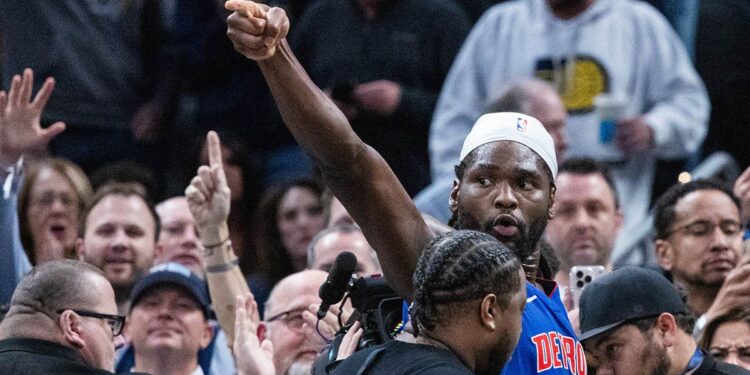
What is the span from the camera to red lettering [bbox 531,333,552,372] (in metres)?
4.18

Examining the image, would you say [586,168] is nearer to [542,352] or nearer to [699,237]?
[699,237]

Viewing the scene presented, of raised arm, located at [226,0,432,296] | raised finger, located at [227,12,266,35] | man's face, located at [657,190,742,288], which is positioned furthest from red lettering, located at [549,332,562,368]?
man's face, located at [657,190,742,288]

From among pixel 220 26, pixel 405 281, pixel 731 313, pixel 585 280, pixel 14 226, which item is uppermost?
pixel 220 26

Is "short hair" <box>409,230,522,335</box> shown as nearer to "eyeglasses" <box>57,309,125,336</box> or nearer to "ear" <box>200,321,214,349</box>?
"eyeglasses" <box>57,309,125,336</box>

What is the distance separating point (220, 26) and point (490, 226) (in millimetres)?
5657

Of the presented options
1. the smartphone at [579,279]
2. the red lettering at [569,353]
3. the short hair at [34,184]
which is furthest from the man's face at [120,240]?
the red lettering at [569,353]

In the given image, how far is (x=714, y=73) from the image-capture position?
9586mm

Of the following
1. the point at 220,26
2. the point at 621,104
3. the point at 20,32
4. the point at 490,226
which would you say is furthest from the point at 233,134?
the point at 490,226

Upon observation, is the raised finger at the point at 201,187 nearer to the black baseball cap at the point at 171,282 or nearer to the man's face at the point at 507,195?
the black baseball cap at the point at 171,282

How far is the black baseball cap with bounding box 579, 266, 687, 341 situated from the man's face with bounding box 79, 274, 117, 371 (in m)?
1.71

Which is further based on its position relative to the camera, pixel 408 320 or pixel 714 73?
pixel 714 73

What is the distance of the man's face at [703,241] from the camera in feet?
22.2

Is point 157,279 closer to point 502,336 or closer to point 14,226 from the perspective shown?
point 14,226

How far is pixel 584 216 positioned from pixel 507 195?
10.5 feet
